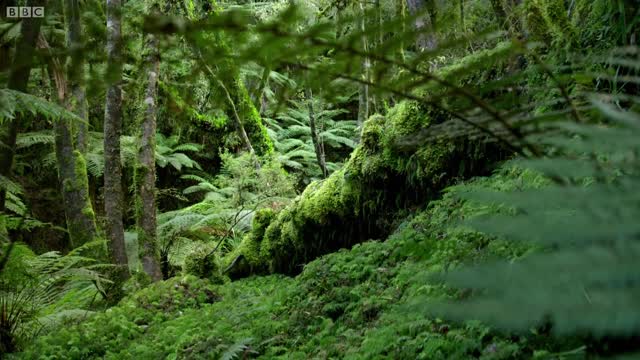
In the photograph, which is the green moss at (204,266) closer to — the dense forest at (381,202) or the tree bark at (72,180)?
the dense forest at (381,202)

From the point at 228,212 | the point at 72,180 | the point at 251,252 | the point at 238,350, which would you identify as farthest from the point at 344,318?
the point at 228,212

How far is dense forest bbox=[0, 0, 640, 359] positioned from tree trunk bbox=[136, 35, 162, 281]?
0.10 ft

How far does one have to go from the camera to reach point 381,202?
465 centimetres

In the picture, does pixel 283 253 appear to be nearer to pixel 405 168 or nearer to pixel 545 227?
pixel 405 168

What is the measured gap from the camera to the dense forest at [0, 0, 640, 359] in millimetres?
530

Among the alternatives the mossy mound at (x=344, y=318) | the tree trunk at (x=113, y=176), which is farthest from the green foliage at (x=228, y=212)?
the mossy mound at (x=344, y=318)

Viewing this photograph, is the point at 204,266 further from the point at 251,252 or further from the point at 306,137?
the point at 306,137

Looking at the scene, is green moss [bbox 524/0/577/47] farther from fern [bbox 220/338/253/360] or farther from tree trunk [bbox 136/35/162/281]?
tree trunk [bbox 136/35/162/281]

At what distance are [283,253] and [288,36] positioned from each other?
16.5ft

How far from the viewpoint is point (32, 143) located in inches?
430

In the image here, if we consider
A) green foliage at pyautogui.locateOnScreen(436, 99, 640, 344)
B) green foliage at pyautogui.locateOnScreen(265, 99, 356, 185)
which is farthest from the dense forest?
green foliage at pyautogui.locateOnScreen(265, 99, 356, 185)

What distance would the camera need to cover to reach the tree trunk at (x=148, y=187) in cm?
655

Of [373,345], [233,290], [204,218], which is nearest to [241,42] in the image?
[373,345]

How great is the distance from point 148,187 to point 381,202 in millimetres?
3598
